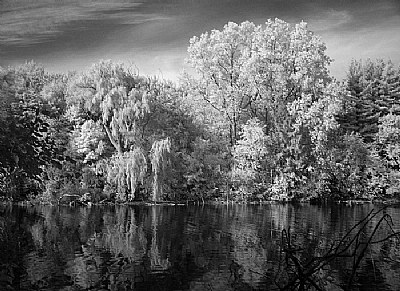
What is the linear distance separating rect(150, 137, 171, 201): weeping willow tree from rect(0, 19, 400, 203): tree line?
35mm

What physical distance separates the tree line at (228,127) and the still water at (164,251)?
3242 mm

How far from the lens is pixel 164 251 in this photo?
7.57 m

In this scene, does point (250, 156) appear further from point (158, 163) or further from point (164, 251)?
point (164, 251)

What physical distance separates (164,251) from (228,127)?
12413 millimetres

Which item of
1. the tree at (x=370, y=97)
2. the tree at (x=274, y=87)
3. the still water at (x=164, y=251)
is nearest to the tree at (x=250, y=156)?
the tree at (x=274, y=87)

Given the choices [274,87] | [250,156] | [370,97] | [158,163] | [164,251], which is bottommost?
[164,251]

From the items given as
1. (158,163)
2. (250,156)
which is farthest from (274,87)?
(158,163)

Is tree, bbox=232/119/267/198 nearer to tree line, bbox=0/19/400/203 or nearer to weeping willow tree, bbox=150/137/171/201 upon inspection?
tree line, bbox=0/19/400/203

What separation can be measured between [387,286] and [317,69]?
530 inches

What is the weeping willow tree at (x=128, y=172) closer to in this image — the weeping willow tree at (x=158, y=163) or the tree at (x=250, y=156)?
the weeping willow tree at (x=158, y=163)

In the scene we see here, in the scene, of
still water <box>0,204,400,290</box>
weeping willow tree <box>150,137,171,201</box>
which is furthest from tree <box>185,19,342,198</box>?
still water <box>0,204,400,290</box>

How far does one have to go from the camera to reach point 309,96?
1723 cm

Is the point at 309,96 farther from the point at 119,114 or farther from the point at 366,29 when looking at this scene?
the point at 119,114

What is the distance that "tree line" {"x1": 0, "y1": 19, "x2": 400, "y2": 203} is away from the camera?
51.9 ft
